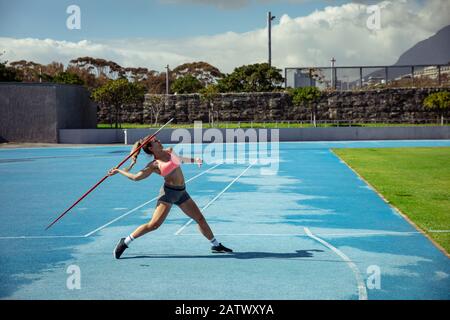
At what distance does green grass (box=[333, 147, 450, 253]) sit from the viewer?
11922 mm

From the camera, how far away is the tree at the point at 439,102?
52.3m

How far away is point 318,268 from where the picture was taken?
8.10 meters

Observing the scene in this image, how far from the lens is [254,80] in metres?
66.4

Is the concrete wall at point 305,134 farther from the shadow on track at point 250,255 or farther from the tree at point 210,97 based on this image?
the shadow on track at point 250,255

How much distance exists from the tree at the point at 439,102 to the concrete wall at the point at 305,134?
5.31m

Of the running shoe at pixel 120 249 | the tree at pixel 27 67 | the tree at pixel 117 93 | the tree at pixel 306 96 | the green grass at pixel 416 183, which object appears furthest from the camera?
the tree at pixel 27 67

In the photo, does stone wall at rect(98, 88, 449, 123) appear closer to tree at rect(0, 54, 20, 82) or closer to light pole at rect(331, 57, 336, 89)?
light pole at rect(331, 57, 336, 89)

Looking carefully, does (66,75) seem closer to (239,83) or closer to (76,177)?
(239,83)

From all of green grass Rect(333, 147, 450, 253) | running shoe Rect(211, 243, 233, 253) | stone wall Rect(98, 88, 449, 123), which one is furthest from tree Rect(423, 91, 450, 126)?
running shoe Rect(211, 243, 233, 253)

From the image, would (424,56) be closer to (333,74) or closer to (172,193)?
(333,74)

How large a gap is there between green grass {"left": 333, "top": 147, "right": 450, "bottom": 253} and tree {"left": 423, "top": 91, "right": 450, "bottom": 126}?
2468cm

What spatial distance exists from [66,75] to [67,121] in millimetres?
31834

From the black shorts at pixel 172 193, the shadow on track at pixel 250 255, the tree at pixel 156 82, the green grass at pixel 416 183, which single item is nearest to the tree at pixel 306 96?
the green grass at pixel 416 183
